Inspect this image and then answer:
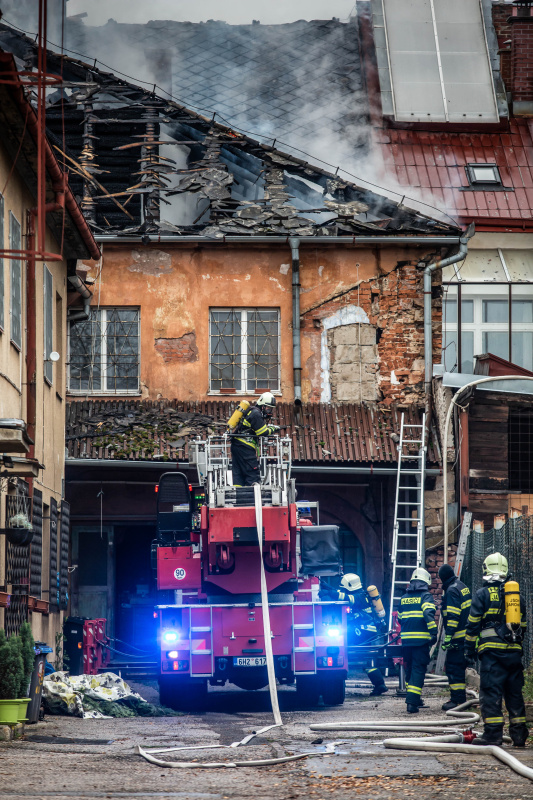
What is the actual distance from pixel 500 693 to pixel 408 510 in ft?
34.6

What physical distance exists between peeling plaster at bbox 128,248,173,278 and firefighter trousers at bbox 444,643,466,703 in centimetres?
1052

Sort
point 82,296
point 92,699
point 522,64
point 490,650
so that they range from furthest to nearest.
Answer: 1. point 522,64
2. point 82,296
3. point 92,699
4. point 490,650

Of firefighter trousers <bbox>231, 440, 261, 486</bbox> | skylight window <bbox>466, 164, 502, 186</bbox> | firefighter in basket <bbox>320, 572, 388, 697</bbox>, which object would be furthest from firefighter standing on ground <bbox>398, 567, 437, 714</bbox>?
skylight window <bbox>466, 164, 502, 186</bbox>

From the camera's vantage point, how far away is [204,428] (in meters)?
20.7

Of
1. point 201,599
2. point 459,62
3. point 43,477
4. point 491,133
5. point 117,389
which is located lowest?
point 201,599

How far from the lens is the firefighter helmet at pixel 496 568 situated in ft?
35.9

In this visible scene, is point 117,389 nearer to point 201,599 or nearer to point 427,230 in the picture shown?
point 427,230

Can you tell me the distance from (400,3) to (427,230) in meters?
7.65

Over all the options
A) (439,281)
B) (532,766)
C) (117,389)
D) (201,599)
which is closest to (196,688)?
(201,599)

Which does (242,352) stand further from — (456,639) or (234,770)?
(234,770)

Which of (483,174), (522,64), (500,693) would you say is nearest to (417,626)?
(500,693)

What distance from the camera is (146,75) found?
25.6 meters

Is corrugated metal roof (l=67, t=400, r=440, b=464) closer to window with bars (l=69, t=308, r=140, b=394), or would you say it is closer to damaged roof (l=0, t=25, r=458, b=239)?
window with bars (l=69, t=308, r=140, b=394)

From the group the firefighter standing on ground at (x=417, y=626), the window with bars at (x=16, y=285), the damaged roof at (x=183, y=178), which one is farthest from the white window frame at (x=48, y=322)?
the firefighter standing on ground at (x=417, y=626)
